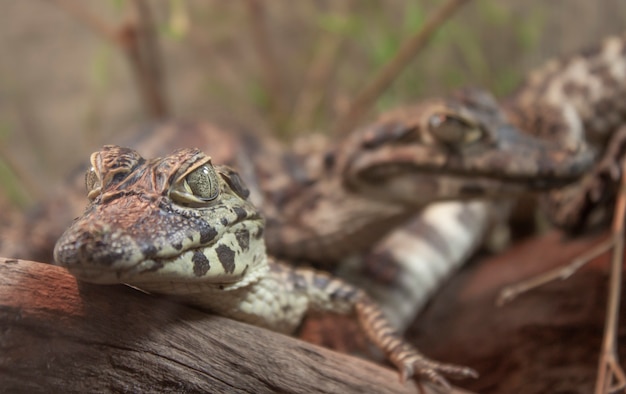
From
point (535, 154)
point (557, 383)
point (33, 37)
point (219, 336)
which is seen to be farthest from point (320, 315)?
point (33, 37)

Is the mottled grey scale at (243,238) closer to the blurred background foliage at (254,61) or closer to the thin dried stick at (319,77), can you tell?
the blurred background foliage at (254,61)

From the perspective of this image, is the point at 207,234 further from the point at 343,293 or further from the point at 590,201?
the point at 590,201

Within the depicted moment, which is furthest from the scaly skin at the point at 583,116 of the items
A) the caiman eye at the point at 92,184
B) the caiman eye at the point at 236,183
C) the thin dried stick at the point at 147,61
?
the thin dried stick at the point at 147,61

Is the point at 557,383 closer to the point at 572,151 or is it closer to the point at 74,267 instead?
the point at 572,151

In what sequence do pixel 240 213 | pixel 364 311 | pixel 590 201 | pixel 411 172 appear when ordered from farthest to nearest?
pixel 590 201 < pixel 411 172 < pixel 364 311 < pixel 240 213

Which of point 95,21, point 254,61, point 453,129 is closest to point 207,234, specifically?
point 453,129

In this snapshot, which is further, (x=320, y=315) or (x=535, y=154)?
(x=535, y=154)
